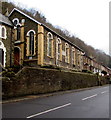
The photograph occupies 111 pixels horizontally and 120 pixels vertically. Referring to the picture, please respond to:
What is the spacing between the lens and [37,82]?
65.0 ft

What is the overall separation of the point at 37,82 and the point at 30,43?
1402 cm

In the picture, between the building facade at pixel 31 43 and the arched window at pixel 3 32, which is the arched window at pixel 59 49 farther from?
the arched window at pixel 3 32

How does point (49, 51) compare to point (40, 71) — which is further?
point (49, 51)

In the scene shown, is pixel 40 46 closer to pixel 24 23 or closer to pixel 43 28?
pixel 43 28

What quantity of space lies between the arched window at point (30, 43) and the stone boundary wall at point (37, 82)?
7779 millimetres

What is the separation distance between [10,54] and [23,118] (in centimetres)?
2008

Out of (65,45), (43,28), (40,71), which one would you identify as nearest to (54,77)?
(40,71)

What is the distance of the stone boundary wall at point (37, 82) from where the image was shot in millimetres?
15812

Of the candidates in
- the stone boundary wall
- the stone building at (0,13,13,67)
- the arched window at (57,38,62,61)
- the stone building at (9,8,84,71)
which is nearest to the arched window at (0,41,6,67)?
the stone building at (0,13,13,67)

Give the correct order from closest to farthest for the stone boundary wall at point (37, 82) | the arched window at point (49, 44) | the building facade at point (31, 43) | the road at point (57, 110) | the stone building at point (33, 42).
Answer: the road at point (57, 110), the stone boundary wall at point (37, 82), the building facade at point (31, 43), the stone building at point (33, 42), the arched window at point (49, 44)

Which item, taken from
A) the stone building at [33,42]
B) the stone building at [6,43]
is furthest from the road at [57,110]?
the stone building at [33,42]

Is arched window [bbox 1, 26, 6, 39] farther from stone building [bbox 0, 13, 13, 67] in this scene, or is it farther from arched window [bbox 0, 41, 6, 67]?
arched window [bbox 0, 41, 6, 67]

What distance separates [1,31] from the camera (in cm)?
2552

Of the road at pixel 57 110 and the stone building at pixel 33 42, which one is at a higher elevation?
the stone building at pixel 33 42
